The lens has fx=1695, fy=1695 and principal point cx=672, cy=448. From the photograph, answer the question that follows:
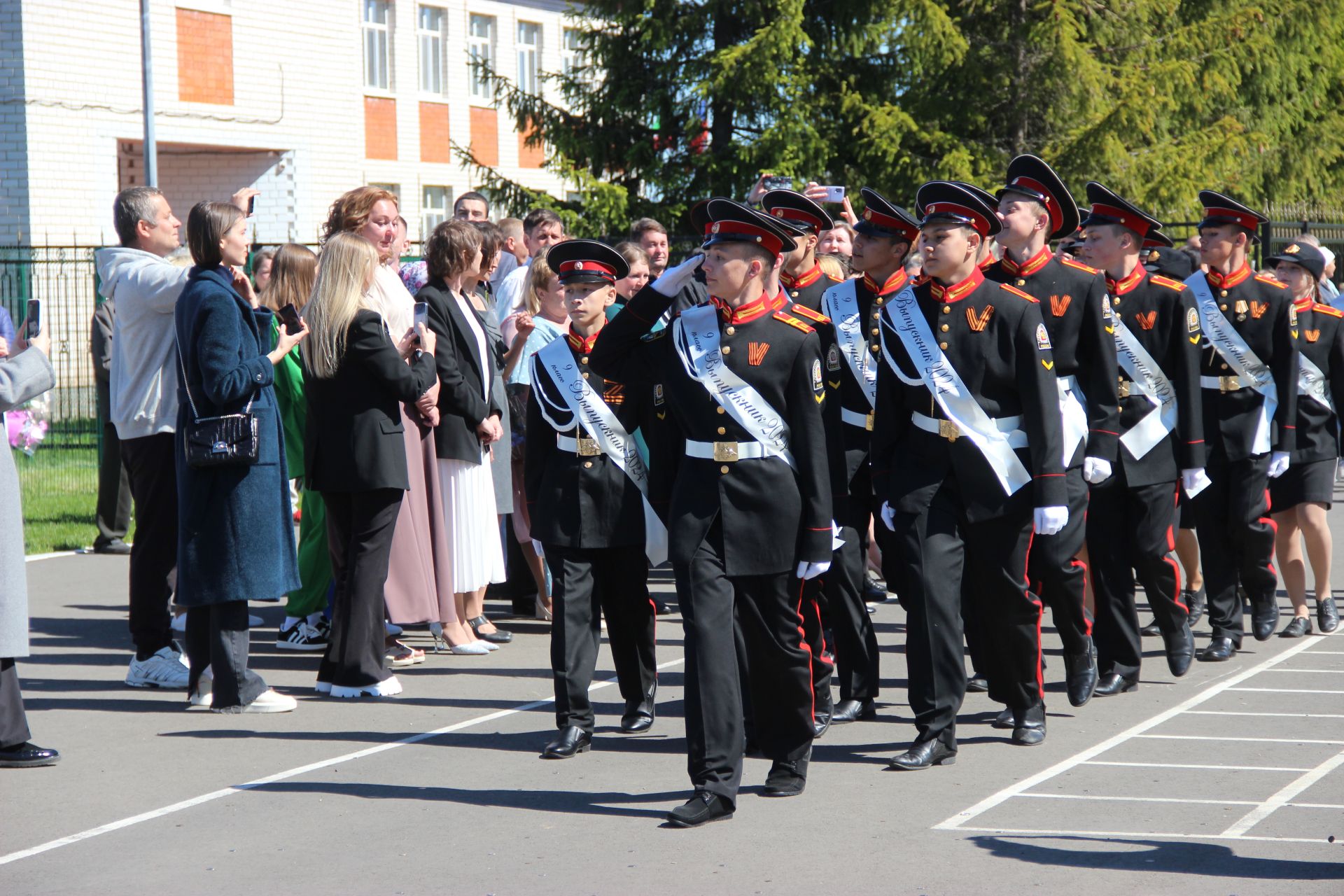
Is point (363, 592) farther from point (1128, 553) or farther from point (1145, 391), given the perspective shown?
point (1145, 391)

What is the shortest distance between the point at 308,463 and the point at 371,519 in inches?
15.8

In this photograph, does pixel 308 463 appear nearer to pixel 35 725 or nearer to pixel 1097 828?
pixel 35 725

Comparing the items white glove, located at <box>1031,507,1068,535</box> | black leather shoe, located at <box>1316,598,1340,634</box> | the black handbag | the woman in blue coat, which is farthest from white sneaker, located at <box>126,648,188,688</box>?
black leather shoe, located at <box>1316,598,1340,634</box>

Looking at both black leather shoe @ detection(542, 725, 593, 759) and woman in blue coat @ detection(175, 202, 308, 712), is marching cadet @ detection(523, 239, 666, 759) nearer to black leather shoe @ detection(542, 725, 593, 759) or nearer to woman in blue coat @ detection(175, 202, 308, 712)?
black leather shoe @ detection(542, 725, 593, 759)

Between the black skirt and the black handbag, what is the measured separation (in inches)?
212

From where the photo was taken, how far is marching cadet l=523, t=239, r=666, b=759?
261 inches

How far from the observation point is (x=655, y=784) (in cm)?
609

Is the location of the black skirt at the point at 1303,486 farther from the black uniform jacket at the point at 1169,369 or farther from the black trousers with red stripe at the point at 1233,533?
the black uniform jacket at the point at 1169,369

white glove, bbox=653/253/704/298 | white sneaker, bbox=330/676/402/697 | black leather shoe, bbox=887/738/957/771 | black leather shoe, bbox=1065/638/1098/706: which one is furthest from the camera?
white sneaker, bbox=330/676/402/697

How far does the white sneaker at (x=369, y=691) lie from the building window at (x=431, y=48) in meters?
27.4

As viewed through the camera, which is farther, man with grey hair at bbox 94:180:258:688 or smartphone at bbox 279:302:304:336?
man with grey hair at bbox 94:180:258:688

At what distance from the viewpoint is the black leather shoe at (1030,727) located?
6629mm

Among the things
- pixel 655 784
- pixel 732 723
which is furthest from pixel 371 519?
pixel 732 723

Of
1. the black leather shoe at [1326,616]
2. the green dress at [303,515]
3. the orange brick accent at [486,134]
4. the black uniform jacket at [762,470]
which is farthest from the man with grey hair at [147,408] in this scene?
the orange brick accent at [486,134]
